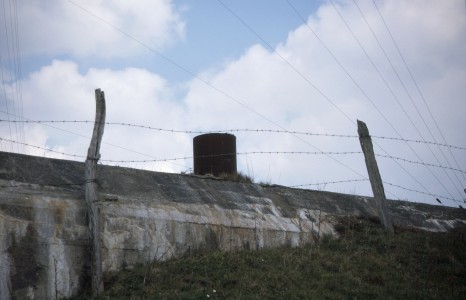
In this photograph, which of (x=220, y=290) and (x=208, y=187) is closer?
(x=220, y=290)

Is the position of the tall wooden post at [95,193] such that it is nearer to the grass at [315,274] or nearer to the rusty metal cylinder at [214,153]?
the grass at [315,274]

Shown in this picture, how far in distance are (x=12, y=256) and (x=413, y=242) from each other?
9.21 meters

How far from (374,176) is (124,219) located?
23.6 feet

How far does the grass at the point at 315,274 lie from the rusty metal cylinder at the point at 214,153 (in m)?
4.00

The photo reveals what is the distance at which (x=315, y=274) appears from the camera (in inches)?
362

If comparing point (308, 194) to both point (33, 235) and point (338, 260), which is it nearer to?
point (338, 260)

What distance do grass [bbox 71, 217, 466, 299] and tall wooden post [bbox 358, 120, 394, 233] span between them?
107 cm

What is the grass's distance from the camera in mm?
8039

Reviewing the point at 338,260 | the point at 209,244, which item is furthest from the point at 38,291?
the point at 338,260

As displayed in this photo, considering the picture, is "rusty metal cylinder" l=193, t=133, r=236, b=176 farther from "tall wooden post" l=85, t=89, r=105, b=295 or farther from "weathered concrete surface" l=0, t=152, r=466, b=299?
"tall wooden post" l=85, t=89, r=105, b=295

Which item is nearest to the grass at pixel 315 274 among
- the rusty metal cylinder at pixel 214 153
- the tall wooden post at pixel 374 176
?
the tall wooden post at pixel 374 176

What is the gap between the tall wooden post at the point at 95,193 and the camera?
8.19 meters

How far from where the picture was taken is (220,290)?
8008 mm

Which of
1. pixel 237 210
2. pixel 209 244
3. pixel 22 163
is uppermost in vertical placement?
pixel 22 163
